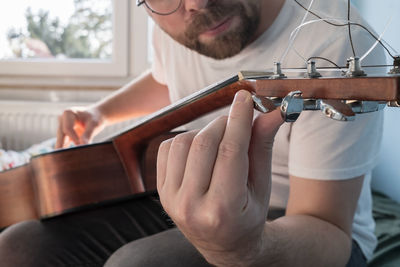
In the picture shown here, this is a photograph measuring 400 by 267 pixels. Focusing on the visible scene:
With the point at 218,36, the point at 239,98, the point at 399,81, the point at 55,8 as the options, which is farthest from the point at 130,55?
the point at 399,81

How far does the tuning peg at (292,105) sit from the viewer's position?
1.53 ft

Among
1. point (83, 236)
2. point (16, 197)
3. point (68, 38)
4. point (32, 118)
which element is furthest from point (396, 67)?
point (68, 38)

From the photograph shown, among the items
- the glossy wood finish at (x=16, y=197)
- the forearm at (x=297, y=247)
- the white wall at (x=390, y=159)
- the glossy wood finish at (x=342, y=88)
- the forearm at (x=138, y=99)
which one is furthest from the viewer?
the white wall at (x=390, y=159)

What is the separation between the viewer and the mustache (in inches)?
33.4

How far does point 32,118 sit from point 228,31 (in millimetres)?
1647

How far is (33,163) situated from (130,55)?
139 centimetres

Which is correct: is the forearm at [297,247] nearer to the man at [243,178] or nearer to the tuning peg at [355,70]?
the man at [243,178]

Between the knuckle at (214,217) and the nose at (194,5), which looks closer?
the knuckle at (214,217)

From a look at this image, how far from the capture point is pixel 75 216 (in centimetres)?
104

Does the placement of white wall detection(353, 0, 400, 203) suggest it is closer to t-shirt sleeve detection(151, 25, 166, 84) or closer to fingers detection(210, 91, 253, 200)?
t-shirt sleeve detection(151, 25, 166, 84)

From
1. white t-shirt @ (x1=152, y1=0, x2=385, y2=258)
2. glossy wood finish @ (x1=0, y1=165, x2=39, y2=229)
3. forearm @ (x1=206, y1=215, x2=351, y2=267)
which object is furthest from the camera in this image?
glossy wood finish @ (x1=0, y1=165, x2=39, y2=229)

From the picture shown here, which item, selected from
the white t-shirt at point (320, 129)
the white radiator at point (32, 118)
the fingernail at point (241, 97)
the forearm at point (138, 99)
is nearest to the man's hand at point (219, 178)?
the fingernail at point (241, 97)

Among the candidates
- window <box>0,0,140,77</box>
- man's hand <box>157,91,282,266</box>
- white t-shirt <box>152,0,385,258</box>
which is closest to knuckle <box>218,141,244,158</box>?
man's hand <box>157,91,282,266</box>

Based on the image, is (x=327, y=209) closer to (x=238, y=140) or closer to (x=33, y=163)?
(x=238, y=140)
